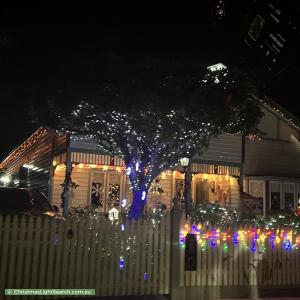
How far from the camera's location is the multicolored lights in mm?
9062

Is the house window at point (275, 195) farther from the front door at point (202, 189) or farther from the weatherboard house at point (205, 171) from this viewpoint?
the front door at point (202, 189)

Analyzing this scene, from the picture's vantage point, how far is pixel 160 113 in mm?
11734

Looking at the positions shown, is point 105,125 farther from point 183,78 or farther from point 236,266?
point 236,266

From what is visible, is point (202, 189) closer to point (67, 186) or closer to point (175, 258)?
point (67, 186)

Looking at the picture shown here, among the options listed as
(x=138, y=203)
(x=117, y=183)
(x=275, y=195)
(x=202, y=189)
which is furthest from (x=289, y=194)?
(x=138, y=203)

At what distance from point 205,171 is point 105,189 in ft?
13.9

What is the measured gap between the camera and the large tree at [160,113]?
38.4 ft

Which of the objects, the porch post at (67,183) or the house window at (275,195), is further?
the house window at (275,195)

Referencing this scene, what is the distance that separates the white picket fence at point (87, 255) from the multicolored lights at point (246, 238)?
0.67 metres

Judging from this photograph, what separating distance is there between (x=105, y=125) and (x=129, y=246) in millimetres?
5062

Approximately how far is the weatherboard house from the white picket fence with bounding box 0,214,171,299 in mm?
8507

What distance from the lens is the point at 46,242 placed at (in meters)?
7.94

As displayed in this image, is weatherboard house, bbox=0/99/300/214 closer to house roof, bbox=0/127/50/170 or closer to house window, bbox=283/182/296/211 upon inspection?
house window, bbox=283/182/296/211

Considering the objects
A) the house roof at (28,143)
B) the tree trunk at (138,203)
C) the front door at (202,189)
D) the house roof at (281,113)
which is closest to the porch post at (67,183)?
the house roof at (28,143)
